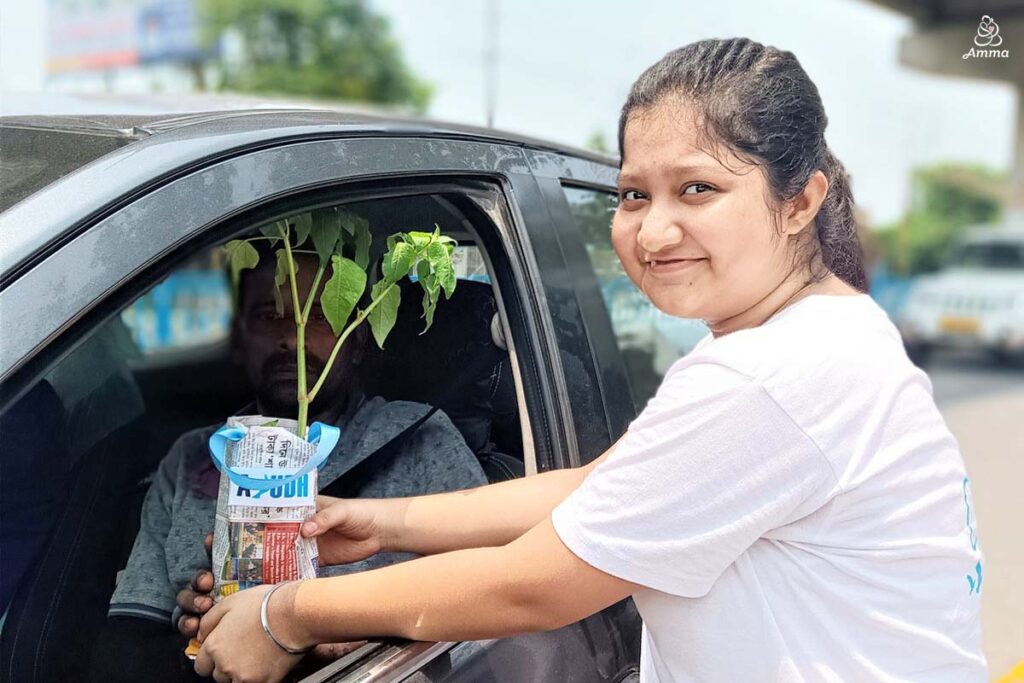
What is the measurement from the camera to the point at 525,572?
1141 mm

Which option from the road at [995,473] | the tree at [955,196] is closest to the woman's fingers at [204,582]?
the road at [995,473]

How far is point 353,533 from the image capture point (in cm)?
150

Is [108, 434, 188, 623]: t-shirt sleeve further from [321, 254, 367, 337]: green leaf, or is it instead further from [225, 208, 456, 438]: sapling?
[321, 254, 367, 337]: green leaf

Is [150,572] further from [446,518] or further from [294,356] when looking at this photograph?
[446,518]

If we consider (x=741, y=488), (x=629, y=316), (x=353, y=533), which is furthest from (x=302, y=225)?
(x=629, y=316)

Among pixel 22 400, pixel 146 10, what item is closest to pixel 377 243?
pixel 22 400

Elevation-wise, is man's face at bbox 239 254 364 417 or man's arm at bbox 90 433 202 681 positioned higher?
man's face at bbox 239 254 364 417

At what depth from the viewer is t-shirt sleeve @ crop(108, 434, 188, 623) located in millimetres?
1624

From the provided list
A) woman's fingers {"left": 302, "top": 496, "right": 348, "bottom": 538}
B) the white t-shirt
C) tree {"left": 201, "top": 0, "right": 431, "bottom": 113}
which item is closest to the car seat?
woman's fingers {"left": 302, "top": 496, "right": 348, "bottom": 538}

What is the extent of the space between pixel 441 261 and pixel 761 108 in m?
0.50

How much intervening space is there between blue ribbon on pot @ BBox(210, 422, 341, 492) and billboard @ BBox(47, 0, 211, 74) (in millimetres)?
25019

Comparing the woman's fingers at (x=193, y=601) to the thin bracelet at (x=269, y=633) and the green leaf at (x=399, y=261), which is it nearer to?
the thin bracelet at (x=269, y=633)

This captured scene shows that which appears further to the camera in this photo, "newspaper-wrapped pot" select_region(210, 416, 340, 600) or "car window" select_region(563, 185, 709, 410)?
"car window" select_region(563, 185, 709, 410)

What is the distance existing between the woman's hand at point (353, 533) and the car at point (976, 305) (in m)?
11.7
